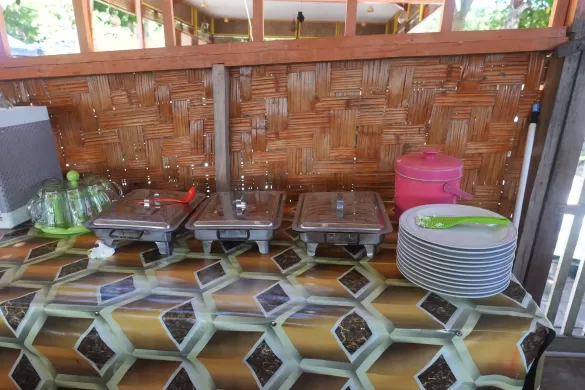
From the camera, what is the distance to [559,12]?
117 centimetres

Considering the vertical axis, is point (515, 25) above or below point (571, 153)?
above

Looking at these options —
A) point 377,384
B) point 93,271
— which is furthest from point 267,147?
point 377,384

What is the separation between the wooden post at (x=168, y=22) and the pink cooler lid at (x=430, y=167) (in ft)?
3.14

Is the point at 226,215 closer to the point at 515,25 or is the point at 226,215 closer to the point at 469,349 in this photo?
the point at 469,349

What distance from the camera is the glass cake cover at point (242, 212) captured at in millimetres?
1026

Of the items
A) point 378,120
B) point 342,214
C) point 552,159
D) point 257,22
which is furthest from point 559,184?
point 257,22

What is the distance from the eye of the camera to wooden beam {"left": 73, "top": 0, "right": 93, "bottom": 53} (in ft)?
4.35

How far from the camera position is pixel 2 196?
48.5 inches

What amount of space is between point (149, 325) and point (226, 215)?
37cm

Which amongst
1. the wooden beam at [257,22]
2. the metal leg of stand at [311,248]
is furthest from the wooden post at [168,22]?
the metal leg of stand at [311,248]

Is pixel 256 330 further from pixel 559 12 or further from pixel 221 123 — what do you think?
pixel 559 12

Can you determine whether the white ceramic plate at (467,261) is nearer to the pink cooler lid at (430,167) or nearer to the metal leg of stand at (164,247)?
the pink cooler lid at (430,167)

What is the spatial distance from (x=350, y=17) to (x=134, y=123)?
95cm

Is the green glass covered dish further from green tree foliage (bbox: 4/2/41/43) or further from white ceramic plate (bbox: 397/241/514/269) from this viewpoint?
green tree foliage (bbox: 4/2/41/43)
